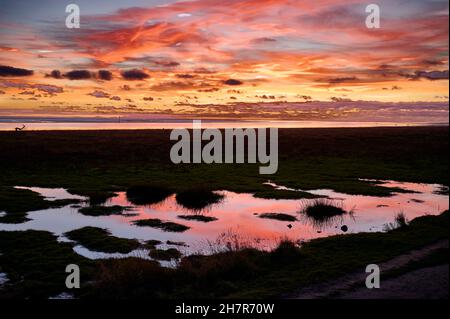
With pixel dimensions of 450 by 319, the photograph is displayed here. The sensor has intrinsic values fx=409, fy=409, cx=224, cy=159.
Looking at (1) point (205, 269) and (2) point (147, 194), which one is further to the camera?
(2) point (147, 194)

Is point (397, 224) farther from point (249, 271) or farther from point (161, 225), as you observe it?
point (161, 225)

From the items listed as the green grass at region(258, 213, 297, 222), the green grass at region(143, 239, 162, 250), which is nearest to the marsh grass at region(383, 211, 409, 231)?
the green grass at region(258, 213, 297, 222)

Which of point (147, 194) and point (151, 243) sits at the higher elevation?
point (147, 194)

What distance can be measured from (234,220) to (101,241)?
7575mm

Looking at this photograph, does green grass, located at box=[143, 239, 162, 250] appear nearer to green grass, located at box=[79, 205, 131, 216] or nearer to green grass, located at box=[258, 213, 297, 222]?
green grass, located at box=[79, 205, 131, 216]

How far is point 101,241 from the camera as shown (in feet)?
59.3

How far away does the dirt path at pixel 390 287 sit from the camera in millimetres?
11125

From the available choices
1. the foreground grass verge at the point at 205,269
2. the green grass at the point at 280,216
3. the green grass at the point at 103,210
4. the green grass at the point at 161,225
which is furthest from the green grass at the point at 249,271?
the green grass at the point at 103,210

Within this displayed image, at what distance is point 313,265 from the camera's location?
47.3 feet

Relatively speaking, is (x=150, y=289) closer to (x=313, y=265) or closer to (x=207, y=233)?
(x=313, y=265)

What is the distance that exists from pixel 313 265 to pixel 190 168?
102 ft

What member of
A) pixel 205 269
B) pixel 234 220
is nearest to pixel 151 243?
pixel 205 269
